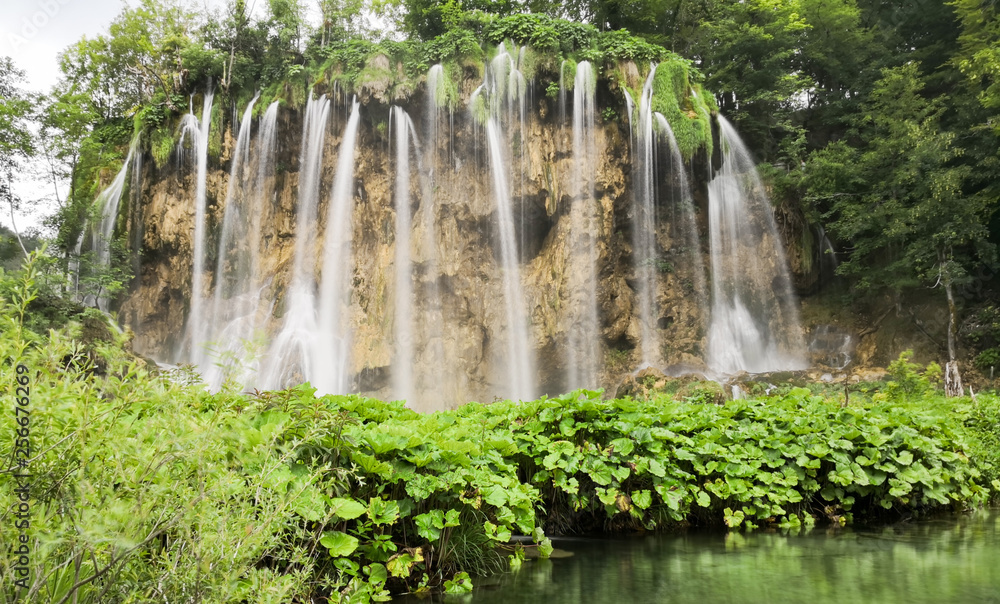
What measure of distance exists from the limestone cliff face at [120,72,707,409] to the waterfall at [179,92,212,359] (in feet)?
1.80

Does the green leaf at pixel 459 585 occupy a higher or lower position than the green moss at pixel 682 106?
lower

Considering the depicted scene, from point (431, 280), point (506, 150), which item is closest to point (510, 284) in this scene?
point (431, 280)

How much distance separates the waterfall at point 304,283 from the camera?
60.6 feet

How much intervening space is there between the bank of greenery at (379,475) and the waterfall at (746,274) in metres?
11.2

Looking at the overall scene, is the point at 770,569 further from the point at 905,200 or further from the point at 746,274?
the point at 905,200

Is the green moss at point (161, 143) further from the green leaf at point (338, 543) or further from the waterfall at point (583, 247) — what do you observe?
the green leaf at point (338, 543)

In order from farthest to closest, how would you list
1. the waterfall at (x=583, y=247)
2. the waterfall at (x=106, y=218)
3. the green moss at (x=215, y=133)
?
the green moss at (x=215, y=133) < the waterfall at (x=106, y=218) < the waterfall at (x=583, y=247)

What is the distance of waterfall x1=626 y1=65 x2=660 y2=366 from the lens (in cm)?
Answer: 1862

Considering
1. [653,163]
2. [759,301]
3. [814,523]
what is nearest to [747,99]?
[653,163]

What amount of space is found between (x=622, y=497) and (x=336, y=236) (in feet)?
53.9

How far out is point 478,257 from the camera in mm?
19281

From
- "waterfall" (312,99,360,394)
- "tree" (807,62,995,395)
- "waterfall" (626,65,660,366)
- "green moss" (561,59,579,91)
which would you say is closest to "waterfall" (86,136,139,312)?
"waterfall" (312,99,360,394)

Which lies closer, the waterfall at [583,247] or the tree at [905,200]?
the tree at [905,200]

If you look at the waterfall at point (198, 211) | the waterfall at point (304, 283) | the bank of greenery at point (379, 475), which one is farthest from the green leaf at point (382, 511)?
the waterfall at point (198, 211)
